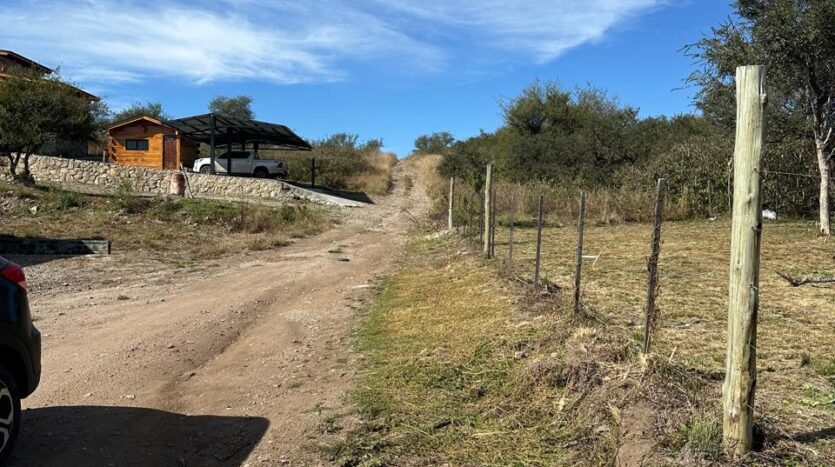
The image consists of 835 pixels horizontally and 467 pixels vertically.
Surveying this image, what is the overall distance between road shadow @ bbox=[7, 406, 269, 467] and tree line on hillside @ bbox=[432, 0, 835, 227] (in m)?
8.74

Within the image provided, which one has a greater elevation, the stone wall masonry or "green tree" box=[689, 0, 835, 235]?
"green tree" box=[689, 0, 835, 235]

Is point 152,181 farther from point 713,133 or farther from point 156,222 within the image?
point 713,133

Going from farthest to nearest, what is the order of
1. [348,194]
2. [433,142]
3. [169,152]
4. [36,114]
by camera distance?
[433,142], [169,152], [348,194], [36,114]

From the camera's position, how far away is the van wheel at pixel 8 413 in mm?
3627

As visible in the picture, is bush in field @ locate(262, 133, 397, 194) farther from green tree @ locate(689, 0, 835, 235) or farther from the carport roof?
green tree @ locate(689, 0, 835, 235)

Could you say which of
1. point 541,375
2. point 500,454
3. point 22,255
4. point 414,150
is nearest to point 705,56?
point 541,375

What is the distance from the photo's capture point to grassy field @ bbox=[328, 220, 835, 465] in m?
3.69

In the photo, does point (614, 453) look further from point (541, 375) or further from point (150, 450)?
point (150, 450)

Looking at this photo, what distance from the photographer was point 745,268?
11.2ft

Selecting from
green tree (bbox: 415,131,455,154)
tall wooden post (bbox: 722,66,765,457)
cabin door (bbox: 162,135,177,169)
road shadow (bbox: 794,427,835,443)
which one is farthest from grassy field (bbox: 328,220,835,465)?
green tree (bbox: 415,131,455,154)

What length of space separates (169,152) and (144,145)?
1435mm

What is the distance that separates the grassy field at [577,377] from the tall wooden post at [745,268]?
164 millimetres

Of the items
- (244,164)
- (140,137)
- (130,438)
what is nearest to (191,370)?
(130,438)

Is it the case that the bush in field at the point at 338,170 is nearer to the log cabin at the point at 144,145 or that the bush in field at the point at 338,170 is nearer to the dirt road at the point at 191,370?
the log cabin at the point at 144,145
